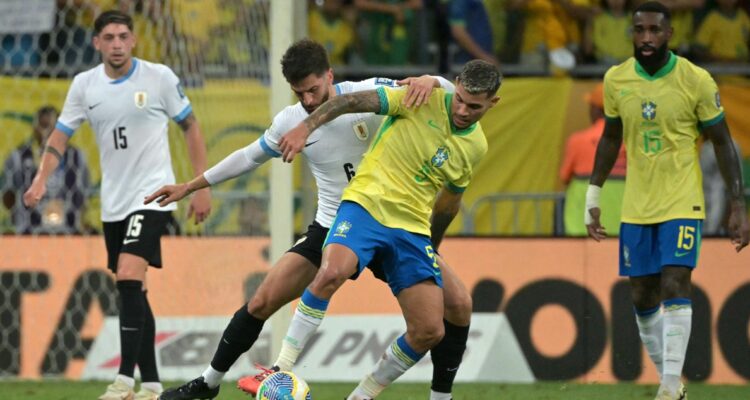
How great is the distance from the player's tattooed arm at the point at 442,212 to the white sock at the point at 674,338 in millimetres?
1410

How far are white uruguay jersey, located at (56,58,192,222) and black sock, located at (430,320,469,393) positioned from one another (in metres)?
2.14

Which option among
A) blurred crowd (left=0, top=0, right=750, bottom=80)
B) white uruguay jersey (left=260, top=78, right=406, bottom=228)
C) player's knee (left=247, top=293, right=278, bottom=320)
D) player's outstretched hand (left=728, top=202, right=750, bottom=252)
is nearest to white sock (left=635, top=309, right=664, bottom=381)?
player's outstretched hand (left=728, top=202, right=750, bottom=252)

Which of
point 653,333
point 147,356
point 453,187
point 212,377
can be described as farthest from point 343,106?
point 653,333

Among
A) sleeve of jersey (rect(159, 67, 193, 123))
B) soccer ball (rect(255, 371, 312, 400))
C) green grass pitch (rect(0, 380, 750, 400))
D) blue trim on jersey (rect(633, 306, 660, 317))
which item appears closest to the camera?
soccer ball (rect(255, 371, 312, 400))

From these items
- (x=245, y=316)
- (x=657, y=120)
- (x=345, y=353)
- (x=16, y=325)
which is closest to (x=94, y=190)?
(x=16, y=325)

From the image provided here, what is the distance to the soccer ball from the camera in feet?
22.2

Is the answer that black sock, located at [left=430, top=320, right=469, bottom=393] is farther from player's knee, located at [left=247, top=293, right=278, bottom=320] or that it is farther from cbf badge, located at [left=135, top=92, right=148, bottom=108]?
cbf badge, located at [left=135, top=92, right=148, bottom=108]

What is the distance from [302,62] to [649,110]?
226cm

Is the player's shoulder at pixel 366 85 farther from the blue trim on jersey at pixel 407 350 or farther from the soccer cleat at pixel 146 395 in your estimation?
the soccer cleat at pixel 146 395

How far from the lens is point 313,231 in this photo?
25.2ft

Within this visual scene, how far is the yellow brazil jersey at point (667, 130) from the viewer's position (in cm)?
816

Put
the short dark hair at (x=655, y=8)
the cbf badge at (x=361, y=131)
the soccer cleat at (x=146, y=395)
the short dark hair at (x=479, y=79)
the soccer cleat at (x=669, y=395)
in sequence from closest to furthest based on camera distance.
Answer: the short dark hair at (x=479, y=79) < the cbf badge at (x=361, y=131) < the soccer cleat at (x=669, y=395) < the short dark hair at (x=655, y=8) < the soccer cleat at (x=146, y=395)

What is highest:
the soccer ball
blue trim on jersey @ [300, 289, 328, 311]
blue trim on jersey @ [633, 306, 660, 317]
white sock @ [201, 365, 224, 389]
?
blue trim on jersey @ [300, 289, 328, 311]

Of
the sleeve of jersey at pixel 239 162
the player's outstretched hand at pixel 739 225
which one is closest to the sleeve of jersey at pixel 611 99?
the player's outstretched hand at pixel 739 225
